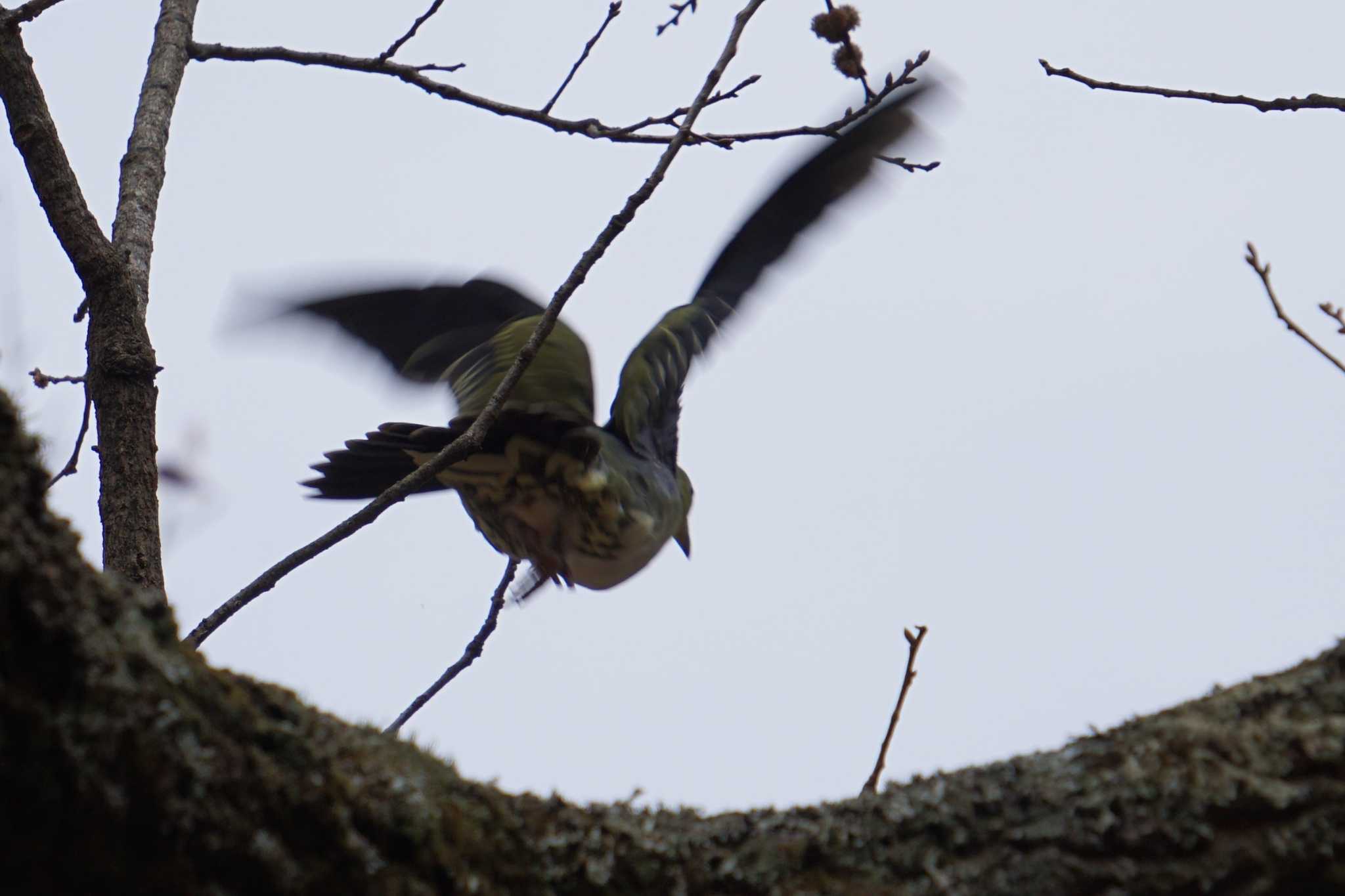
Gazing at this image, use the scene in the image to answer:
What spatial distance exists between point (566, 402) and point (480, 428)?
134cm

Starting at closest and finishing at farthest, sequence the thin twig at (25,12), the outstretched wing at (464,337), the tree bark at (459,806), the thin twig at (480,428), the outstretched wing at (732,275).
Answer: the tree bark at (459,806)
the thin twig at (480,428)
the thin twig at (25,12)
the outstretched wing at (464,337)
the outstretched wing at (732,275)

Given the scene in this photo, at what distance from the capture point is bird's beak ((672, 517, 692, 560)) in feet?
12.4

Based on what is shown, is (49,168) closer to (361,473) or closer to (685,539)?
(361,473)

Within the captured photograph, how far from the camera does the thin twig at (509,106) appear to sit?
8.28 ft

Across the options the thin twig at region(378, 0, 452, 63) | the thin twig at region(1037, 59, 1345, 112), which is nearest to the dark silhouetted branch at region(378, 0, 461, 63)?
the thin twig at region(378, 0, 452, 63)

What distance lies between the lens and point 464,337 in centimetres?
347

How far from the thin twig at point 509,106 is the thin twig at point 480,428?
0.58 meters

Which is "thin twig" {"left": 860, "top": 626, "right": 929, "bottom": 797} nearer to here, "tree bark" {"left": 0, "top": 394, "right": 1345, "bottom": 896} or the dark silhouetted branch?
"tree bark" {"left": 0, "top": 394, "right": 1345, "bottom": 896}

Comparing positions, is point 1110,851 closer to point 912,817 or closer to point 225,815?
point 912,817

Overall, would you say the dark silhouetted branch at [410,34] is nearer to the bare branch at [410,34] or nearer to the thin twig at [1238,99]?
the bare branch at [410,34]

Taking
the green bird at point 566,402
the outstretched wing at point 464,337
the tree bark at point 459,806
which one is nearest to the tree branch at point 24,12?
the green bird at point 566,402

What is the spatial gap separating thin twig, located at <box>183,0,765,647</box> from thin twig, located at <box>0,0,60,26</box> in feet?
3.48

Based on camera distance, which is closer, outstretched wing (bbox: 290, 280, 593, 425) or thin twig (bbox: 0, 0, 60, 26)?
thin twig (bbox: 0, 0, 60, 26)

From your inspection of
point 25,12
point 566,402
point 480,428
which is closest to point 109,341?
point 25,12
